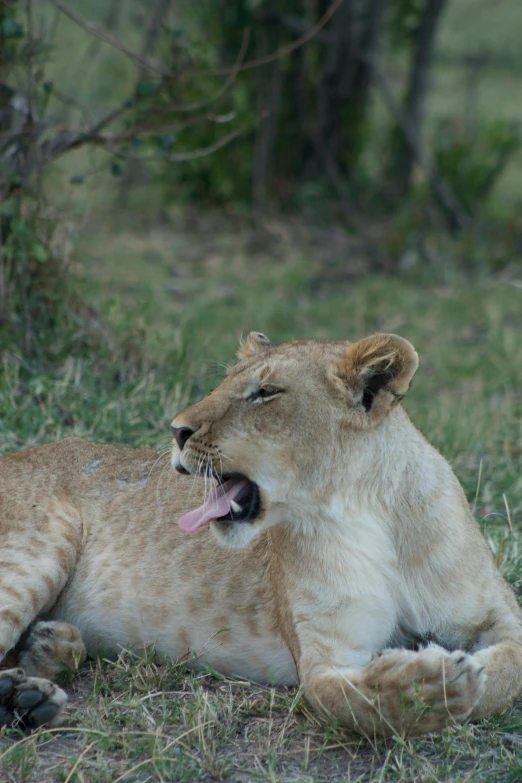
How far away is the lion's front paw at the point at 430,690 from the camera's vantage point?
276 centimetres

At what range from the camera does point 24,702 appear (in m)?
3.02

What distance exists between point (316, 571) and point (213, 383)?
2693mm

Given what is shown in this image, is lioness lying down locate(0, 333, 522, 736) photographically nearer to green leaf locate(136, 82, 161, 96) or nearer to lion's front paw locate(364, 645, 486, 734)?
lion's front paw locate(364, 645, 486, 734)

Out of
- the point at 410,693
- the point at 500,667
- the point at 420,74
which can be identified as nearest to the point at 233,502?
the point at 410,693

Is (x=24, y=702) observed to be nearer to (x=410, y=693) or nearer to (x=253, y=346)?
(x=410, y=693)

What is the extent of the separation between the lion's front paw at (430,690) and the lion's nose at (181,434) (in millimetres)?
886

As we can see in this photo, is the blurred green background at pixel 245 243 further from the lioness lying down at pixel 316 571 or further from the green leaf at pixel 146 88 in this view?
the lioness lying down at pixel 316 571

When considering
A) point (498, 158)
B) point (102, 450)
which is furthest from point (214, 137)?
point (102, 450)

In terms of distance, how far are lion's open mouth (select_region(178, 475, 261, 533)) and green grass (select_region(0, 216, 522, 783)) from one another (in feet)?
1.71

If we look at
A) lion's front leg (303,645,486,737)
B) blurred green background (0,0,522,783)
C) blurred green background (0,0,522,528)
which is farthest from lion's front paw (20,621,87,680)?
blurred green background (0,0,522,528)

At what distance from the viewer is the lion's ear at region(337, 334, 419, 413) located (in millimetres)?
3104

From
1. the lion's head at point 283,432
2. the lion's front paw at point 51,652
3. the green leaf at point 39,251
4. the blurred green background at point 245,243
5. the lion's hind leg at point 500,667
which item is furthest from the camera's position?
the green leaf at point 39,251

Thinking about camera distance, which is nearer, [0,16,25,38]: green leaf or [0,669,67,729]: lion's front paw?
[0,669,67,729]: lion's front paw

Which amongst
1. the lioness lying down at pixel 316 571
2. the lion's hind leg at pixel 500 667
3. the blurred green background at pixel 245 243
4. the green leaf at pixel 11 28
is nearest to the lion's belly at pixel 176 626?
the lioness lying down at pixel 316 571
